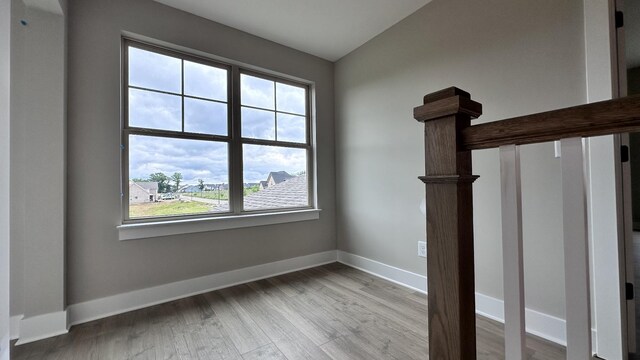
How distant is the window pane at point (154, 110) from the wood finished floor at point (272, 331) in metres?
1.54

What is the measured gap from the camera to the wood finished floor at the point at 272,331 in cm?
153

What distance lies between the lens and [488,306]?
193 cm

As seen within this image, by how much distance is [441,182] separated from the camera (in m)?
0.65

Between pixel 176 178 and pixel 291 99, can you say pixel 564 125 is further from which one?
pixel 291 99

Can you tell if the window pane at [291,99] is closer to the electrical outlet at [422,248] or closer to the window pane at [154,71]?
the window pane at [154,71]

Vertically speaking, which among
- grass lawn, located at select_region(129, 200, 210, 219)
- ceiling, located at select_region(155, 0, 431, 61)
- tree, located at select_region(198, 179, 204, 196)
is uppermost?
ceiling, located at select_region(155, 0, 431, 61)

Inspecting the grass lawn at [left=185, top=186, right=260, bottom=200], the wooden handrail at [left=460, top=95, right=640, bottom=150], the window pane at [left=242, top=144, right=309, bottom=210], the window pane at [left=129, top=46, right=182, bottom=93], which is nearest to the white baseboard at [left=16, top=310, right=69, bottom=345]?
the grass lawn at [left=185, top=186, right=260, bottom=200]

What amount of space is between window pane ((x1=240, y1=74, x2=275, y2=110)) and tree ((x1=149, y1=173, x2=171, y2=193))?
41.8 inches

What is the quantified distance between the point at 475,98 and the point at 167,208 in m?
2.74

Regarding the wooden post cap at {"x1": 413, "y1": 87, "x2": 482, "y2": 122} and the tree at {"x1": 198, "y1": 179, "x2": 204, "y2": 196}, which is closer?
the wooden post cap at {"x1": 413, "y1": 87, "x2": 482, "y2": 122}

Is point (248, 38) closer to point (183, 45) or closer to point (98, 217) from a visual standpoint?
point (183, 45)

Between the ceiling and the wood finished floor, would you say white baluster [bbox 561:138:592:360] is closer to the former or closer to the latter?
the wood finished floor

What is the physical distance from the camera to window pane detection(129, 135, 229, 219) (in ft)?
7.25

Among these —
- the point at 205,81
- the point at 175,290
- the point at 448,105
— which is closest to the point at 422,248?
the point at 448,105
